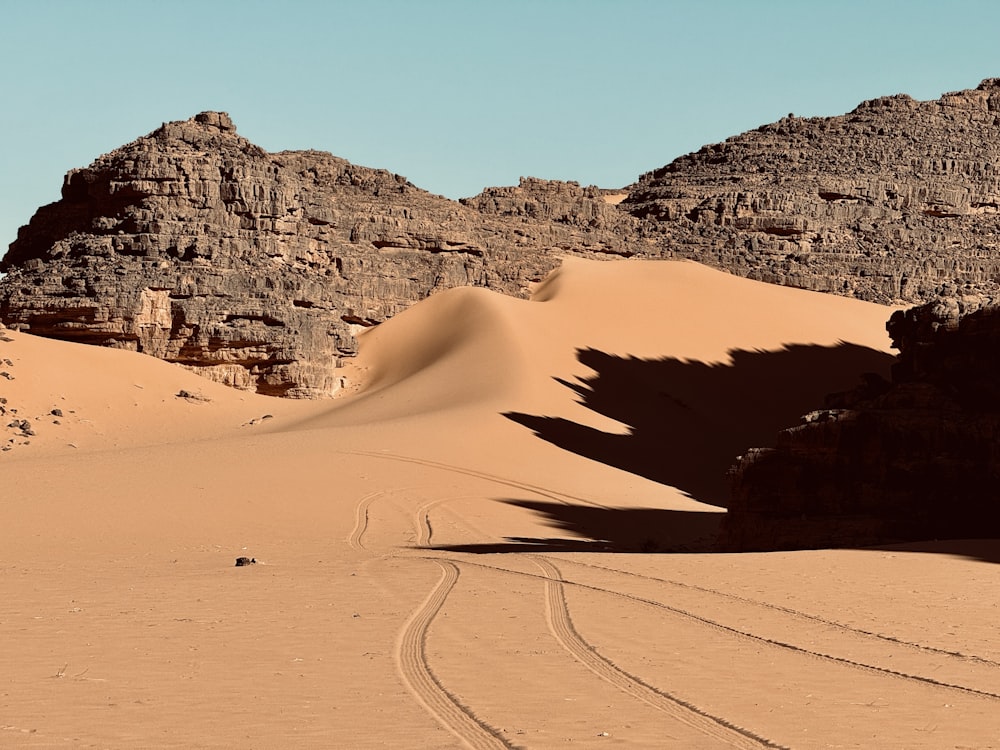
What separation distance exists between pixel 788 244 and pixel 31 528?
39321 mm

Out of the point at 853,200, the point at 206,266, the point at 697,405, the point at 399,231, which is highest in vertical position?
the point at 853,200

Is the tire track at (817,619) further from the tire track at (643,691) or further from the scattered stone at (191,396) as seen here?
the scattered stone at (191,396)

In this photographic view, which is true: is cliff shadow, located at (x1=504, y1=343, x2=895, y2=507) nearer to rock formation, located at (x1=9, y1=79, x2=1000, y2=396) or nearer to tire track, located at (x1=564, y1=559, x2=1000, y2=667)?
rock formation, located at (x1=9, y1=79, x2=1000, y2=396)

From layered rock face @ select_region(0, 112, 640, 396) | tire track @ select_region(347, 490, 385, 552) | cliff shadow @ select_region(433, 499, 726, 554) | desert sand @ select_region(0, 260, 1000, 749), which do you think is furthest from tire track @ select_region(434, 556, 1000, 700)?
layered rock face @ select_region(0, 112, 640, 396)

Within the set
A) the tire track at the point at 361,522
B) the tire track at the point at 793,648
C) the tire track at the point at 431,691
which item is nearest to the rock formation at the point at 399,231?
the tire track at the point at 361,522

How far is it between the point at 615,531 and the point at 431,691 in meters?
16.1

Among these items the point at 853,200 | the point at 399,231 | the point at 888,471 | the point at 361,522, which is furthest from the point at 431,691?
the point at 853,200

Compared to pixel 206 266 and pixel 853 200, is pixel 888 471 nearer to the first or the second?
pixel 206 266

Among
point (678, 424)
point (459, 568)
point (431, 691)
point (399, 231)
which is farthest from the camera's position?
point (399, 231)

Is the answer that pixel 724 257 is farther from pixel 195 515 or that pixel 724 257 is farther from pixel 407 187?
pixel 195 515

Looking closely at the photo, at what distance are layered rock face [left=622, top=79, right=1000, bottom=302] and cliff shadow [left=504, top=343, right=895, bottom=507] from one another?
8047 millimetres

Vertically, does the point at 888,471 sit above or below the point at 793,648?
above

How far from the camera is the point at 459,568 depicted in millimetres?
15945

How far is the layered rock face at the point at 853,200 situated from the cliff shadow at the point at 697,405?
805 cm
